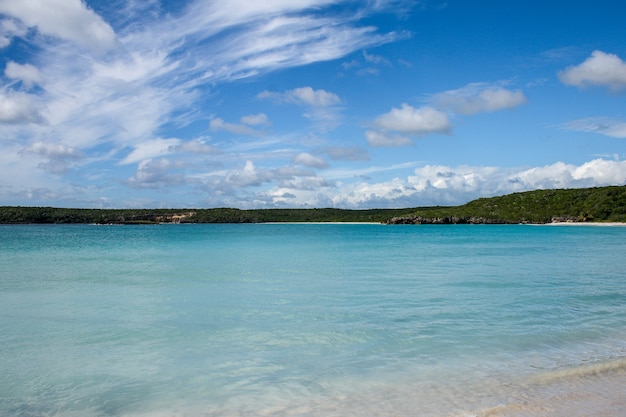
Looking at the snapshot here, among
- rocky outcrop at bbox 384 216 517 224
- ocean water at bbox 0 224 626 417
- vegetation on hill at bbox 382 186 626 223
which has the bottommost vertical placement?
ocean water at bbox 0 224 626 417

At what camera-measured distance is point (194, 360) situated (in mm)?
9477

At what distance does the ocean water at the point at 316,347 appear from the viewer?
7.19 m

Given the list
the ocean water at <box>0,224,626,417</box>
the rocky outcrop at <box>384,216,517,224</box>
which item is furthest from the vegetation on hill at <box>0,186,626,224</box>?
the ocean water at <box>0,224,626,417</box>

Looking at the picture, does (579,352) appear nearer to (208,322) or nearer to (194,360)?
(194,360)

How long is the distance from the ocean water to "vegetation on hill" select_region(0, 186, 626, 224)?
9513 centimetres

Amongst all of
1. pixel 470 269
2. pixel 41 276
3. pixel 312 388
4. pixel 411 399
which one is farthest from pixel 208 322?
pixel 470 269

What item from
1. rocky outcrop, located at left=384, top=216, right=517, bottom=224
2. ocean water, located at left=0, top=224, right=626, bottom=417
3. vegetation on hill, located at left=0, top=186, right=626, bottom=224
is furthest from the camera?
rocky outcrop, located at left=384, top=216, right=517, bottom=224

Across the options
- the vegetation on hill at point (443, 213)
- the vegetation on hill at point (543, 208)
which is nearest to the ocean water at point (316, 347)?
the vegetation on hill at point (543, 208)

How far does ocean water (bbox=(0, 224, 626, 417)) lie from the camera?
719cm

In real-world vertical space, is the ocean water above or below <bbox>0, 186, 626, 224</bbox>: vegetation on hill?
below

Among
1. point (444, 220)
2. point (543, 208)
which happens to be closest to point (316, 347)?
point (543, 208)

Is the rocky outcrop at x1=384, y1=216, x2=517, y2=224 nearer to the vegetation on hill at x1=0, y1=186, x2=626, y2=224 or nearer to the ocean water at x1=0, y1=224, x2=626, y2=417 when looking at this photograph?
the vegetation on hill at x1=0, y1=186, x2=626, y2=224

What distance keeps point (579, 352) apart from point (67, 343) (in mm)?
10825

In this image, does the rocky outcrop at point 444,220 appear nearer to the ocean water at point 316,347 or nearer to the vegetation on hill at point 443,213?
the vegetation on hill at point 443,213
